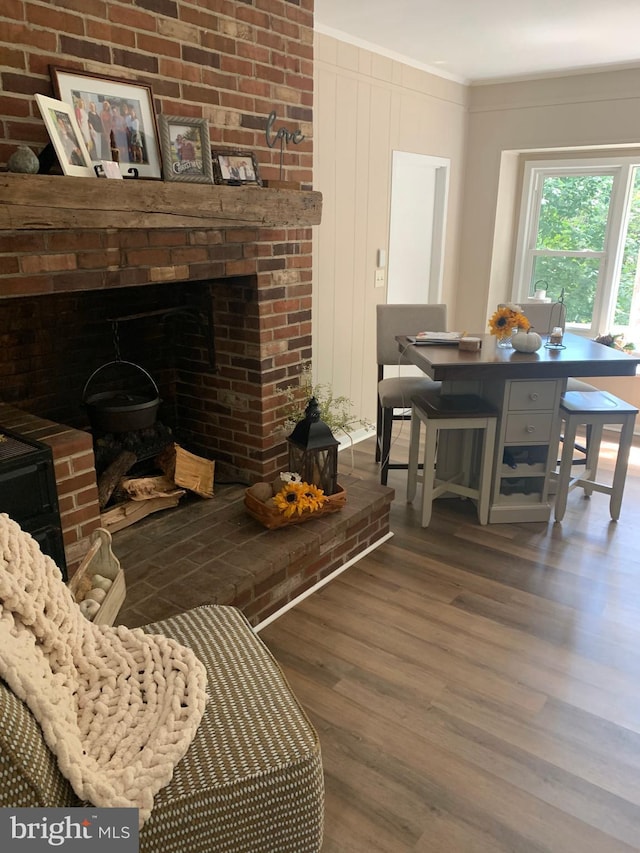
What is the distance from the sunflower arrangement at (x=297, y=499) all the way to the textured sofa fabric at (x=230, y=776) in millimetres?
1137

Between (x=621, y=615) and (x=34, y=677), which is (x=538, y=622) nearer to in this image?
(x=621, y=615)

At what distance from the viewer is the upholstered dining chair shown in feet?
11.7

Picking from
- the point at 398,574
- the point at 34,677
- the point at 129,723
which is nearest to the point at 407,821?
the point at 129,723

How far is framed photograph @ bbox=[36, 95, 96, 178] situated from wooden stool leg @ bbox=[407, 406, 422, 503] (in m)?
1.92

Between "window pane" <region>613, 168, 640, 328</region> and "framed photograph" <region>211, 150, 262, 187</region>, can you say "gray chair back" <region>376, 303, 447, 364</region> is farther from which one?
"window pane" <region>613, 168, 640, 328</region>

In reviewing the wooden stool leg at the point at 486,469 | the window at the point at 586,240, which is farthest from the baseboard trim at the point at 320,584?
the window at the point at 586,240

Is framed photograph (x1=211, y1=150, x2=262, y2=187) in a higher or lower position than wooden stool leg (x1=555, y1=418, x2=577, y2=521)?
higher

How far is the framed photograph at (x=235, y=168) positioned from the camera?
8.17 ft

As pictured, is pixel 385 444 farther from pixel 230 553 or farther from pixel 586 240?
pixel 586 240

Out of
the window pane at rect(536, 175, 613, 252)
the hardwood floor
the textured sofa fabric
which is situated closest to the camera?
the textured sofa fabric

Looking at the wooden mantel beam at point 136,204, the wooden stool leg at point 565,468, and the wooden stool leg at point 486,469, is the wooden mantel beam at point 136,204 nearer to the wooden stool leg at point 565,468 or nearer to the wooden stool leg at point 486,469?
the wooden stool leg at point 486,469

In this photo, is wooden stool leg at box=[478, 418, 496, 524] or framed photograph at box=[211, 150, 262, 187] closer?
framed photograph at box=[211, 150, 262, 187]

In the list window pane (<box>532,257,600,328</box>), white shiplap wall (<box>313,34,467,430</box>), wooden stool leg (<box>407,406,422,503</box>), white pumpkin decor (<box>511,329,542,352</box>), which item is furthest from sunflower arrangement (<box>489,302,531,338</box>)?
window pane (<box>532,257,600,328</box>)

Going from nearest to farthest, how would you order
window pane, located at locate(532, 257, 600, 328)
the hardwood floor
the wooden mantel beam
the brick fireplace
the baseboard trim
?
the hardwood floor < the wooden mantel beam < the brick fireplace < the baseboard trim < window pane, located at locate(532, 257, 600, 328)
